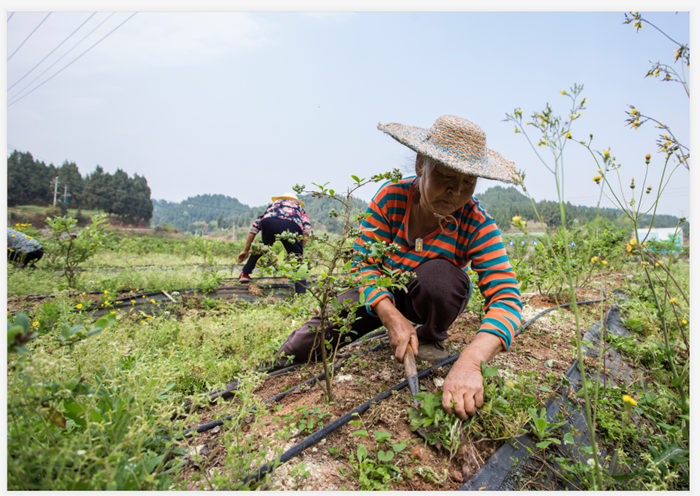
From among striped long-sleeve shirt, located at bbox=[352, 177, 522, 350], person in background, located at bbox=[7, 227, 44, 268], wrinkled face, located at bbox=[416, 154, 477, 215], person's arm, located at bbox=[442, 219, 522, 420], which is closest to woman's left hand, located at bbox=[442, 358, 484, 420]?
person's arm, located at bbox=[442, 219, 522, 420]

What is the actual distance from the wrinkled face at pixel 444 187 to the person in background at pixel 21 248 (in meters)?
5.56

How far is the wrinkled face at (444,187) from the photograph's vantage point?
160 cm

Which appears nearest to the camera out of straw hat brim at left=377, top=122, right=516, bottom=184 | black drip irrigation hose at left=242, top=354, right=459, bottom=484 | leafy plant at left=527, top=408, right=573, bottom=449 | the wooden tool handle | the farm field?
the farm field

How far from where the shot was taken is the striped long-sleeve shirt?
164 centimetres

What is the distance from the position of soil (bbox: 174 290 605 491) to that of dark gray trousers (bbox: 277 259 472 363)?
0.53ft

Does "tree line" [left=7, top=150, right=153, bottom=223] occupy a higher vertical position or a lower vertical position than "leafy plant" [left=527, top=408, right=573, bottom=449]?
higher

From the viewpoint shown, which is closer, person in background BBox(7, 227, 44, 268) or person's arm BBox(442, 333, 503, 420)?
person's arm BBox(442, 333, 503, 420)

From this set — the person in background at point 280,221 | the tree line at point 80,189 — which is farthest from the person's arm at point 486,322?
the tree line at point 80,189

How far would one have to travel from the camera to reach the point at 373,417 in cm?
146

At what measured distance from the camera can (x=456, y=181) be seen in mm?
1603

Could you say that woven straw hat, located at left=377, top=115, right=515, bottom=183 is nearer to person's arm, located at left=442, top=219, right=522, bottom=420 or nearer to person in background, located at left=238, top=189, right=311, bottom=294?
person's arm, located at left=442, top=219, right=522, bottom=420

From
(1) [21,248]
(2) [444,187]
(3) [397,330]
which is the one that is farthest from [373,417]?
(1) [21,248]

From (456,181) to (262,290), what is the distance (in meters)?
4.04

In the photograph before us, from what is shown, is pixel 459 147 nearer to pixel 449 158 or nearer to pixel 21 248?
pixel 449 158
